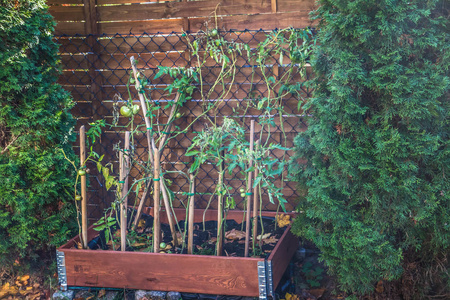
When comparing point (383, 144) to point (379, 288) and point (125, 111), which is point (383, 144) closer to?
point (379, 288)

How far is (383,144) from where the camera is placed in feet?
6.82

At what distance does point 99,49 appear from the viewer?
11.4 ft

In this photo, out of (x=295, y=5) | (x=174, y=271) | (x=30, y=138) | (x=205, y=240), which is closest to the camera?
(x=174, y=271)

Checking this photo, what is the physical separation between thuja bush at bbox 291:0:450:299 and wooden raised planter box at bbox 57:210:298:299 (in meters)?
0.41

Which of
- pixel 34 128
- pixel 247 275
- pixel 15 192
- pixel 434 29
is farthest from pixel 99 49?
pixel 434 29

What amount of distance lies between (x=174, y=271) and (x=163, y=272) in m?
0.08

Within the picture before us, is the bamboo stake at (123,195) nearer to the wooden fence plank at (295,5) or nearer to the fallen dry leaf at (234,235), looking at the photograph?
the fallen dry leaf at (234,235)

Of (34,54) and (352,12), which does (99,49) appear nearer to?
(34,54)

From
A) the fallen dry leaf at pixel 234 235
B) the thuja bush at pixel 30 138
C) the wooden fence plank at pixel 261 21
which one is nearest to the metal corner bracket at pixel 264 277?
the fallen dry leaf at pixel 234 235

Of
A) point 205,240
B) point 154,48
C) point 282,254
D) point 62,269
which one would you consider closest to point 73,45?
point 154,48

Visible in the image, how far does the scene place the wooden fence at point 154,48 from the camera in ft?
10.3

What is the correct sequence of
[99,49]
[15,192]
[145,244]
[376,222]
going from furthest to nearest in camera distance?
[99,49] → [145,244] → [15,192] → [376,222]

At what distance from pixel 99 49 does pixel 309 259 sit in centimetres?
262

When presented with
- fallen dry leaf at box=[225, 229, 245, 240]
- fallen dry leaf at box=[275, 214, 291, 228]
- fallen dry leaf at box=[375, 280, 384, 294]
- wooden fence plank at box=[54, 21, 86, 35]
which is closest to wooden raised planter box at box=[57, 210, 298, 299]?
fallen dry leaf at box=[275, 214, 291, 228]
